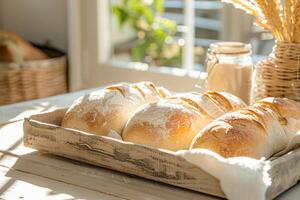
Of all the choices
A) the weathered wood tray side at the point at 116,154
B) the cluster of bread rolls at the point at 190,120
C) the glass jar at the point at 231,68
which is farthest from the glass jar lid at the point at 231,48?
the weathered wood tray side at the point at 116,154

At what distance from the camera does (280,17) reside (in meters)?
1.26

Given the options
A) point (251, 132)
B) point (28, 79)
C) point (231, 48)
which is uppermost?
point (231, 48)

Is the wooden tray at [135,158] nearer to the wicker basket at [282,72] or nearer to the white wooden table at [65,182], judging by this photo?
the white wooden table at [65,182]

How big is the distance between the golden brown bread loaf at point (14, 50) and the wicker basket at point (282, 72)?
146 cm

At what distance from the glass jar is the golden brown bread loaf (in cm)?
133

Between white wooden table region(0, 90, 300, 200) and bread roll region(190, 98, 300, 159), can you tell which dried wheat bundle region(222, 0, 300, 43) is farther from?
white wooden table region(0, 90, 300, 200)

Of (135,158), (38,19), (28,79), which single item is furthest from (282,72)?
(38,19)

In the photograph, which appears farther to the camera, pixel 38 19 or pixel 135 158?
pixel 38 19

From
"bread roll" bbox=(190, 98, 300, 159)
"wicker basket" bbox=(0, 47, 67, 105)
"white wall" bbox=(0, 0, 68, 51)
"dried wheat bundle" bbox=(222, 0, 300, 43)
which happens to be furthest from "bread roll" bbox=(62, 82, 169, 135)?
"white wall" bbox=(0, 0, 68, 51)

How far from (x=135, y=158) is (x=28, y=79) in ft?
5.28

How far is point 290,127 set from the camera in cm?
108

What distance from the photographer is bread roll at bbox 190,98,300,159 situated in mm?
963

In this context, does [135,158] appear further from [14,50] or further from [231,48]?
[14,50]

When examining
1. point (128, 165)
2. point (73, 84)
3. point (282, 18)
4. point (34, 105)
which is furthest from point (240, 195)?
point (73, 84)
